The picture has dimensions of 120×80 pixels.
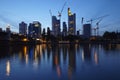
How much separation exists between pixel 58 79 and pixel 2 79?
3896 mm

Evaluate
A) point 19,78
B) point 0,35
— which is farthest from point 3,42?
point 19,78

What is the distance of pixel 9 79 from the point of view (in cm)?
1567

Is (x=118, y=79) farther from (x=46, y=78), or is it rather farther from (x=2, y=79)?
(x=2, y=79)

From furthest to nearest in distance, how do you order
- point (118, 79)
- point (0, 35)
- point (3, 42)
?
point (0, 35), point (3, 42), point (118, 79)

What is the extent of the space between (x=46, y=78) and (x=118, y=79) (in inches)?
199

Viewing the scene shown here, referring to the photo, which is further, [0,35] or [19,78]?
[0,35]

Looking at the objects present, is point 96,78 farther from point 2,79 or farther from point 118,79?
point 2,79

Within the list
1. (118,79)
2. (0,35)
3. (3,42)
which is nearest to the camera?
(118,79)

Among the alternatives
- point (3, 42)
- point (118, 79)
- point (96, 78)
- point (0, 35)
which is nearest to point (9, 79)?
point (96, 78)

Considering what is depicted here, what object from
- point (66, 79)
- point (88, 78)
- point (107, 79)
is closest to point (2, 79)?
point (66, 79)

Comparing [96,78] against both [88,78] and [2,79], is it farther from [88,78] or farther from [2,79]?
[2,79]

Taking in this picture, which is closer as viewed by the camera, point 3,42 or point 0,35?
point 3,42

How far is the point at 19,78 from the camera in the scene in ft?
53.3

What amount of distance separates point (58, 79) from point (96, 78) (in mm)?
2710
